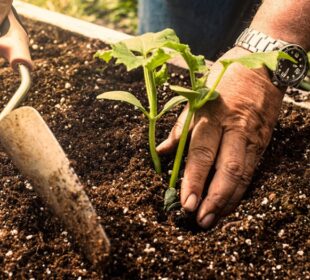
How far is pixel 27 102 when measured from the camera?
A: 1844mm

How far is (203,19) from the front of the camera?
8.25 feet

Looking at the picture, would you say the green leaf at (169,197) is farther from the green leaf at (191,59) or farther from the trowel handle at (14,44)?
the trowel handle at (14,44)

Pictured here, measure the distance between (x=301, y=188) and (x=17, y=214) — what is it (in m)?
0.90

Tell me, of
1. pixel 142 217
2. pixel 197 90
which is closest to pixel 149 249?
pixel 142 217

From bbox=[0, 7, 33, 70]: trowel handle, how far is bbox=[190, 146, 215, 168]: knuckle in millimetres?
705

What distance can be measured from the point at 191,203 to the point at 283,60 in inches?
25.5

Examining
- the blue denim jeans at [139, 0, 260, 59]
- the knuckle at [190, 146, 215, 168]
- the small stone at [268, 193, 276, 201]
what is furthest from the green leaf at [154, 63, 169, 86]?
the blue denim jeans at [139, 0, 260, 59]

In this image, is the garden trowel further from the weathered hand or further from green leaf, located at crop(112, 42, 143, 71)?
the weathered hand

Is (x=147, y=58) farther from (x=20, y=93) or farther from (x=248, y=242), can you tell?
(x=248, y=242)

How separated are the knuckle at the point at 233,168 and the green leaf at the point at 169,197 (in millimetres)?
175

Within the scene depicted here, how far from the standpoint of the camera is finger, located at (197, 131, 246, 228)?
133 cm

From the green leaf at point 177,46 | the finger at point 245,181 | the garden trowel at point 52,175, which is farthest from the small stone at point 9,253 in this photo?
the green leaf at point 177,46

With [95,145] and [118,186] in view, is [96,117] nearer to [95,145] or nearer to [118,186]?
[95,145]

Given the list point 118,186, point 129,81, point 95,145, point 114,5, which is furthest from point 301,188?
point 114,5
